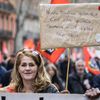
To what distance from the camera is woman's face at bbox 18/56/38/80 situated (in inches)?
211

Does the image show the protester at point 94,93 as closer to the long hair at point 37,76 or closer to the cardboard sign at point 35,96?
the cardboard sign at point 35,96

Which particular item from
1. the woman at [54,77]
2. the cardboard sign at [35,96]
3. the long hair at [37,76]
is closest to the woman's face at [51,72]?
the woman at [54,77]

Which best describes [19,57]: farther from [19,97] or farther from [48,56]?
[48,56]

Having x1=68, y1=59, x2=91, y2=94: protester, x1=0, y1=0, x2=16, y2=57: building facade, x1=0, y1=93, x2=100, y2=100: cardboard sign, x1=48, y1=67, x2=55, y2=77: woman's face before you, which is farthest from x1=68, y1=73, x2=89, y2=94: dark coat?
x1=0, y1=0, x2=16, y2=57: building facade

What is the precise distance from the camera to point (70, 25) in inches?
233

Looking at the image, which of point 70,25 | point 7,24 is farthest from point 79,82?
point 7,24

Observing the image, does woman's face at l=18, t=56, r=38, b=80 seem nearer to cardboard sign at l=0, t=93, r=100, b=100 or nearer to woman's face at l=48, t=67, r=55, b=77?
cardboard sign at l=0, t=93, r=100, b=100

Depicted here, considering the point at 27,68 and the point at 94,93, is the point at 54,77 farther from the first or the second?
the point at 94,93

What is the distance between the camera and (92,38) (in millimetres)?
5879

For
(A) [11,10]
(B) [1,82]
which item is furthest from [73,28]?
(A) [11,10]

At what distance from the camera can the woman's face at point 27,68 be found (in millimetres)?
5352

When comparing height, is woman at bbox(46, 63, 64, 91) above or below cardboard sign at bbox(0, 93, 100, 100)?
below

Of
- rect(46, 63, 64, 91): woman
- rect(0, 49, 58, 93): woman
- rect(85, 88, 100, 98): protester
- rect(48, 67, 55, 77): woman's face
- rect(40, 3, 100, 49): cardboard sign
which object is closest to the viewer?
rect(85, 88, 100, 98): protester

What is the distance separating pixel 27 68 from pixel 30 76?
7cm
